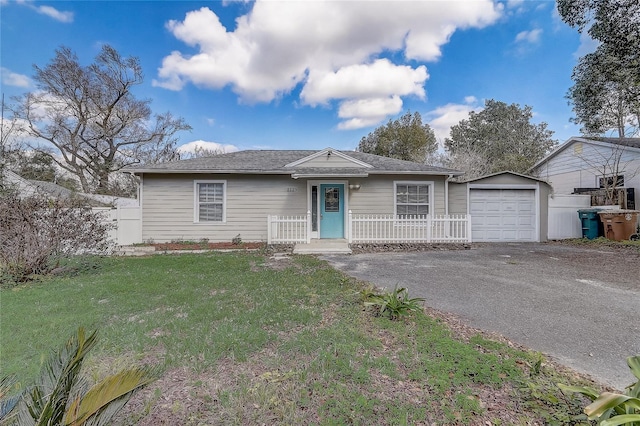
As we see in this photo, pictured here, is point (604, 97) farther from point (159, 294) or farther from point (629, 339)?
point (159, 294)

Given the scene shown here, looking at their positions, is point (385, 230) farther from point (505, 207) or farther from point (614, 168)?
point (614, 168)

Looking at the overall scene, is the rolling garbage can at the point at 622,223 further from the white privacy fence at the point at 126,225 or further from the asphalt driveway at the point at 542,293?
the white privacy fence at the point at 126,225

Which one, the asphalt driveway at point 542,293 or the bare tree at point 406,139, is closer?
the asphalt driveway at point 542,293

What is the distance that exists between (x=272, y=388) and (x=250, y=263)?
5080 mm

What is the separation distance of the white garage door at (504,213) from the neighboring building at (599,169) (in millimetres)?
3847

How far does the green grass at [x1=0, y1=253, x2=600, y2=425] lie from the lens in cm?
213

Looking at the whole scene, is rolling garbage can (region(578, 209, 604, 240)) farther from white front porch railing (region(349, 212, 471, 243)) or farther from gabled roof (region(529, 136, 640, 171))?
white front porch railing (region(349, 212, 471, 243))

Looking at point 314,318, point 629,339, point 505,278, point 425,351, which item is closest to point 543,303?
point 629,339

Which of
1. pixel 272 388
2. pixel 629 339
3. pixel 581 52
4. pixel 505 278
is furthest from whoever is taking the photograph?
pixel 581 52

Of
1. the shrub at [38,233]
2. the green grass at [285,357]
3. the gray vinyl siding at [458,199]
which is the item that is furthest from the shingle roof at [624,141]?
the shrub at [38,233]

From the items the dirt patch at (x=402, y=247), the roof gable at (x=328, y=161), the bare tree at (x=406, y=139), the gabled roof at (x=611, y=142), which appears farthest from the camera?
the bare tree at (x=406, y=139)

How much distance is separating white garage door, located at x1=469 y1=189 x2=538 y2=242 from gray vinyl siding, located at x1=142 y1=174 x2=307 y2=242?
683cm

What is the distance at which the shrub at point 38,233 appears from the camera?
566 centimetres

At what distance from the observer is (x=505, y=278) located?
5793 mm
